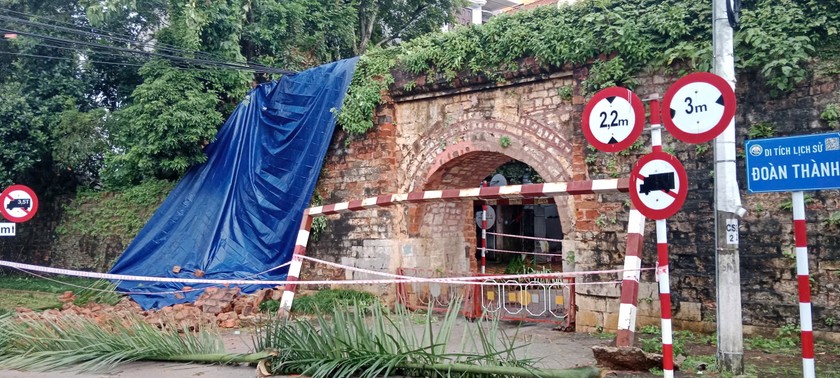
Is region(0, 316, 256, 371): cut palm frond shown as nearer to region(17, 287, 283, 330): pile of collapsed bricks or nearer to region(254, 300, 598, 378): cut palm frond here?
region(254, 300, 598, 378): cut palm frond

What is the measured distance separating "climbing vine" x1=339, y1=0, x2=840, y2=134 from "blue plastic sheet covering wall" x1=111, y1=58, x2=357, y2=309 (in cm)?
75

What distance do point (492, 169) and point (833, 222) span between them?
5389 millimetres

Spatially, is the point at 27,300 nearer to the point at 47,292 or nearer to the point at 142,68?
the point at 47,292

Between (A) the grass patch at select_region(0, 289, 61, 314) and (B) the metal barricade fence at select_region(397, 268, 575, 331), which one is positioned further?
(A) the grass patch at select_region(0, 289, 61, 314)

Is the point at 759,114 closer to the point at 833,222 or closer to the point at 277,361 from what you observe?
the point at 833,222

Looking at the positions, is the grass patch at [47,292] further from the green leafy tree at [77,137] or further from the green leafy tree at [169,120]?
the green leafy tree at [77,137]

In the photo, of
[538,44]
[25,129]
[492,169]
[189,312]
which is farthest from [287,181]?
[25,129]

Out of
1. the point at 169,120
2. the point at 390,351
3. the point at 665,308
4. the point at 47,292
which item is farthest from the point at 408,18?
the point at 665,308

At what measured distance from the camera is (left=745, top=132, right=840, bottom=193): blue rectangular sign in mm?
4273

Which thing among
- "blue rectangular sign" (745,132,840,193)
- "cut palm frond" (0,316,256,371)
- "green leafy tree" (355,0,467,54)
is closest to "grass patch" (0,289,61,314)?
"cut palm frond" (0,316,256,371)

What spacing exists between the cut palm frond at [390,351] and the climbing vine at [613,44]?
4131mm

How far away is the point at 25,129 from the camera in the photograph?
14.0 metres

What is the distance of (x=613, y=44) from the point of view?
8.12 metres

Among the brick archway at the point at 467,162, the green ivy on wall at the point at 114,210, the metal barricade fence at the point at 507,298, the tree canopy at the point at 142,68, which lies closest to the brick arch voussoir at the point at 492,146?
the brick archway at the point at 467,162
